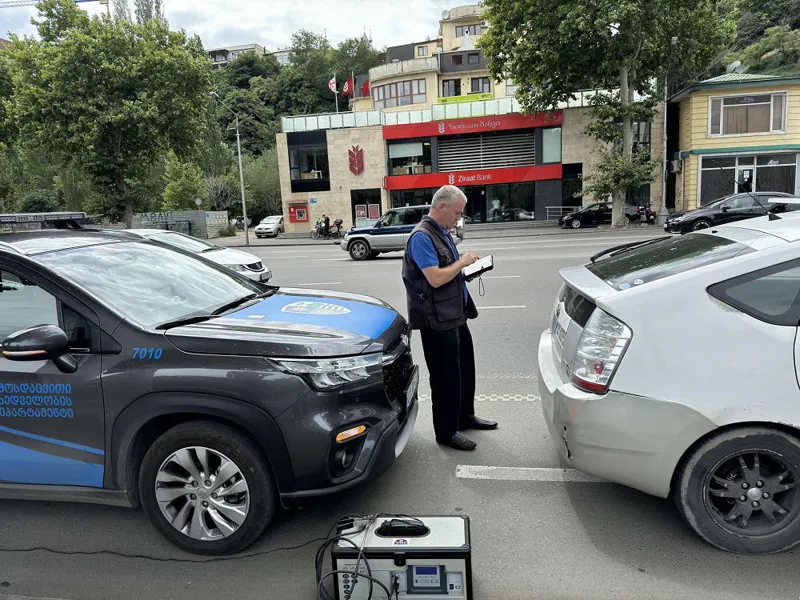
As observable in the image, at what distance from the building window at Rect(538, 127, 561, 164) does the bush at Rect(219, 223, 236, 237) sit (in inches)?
903

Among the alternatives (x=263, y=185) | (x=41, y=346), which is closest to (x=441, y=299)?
(x=41, y=346)

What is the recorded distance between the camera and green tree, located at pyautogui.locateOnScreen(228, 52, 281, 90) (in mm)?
88500

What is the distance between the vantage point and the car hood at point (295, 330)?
2787mm

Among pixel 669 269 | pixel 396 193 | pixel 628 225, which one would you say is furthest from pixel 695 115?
pixel 669 269

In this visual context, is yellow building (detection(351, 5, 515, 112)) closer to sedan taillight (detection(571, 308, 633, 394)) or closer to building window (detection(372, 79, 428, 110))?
building window (detection(372, 79, 428, 110))

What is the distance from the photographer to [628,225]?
30.3 m

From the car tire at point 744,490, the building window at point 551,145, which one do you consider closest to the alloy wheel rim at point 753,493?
the car tire at point 744,490

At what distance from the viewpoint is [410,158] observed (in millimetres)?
37344

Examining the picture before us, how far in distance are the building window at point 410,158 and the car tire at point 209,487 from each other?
3553 centimetres

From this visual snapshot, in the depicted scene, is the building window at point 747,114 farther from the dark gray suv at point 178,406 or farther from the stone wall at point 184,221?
the dark gray suv at point 178,406

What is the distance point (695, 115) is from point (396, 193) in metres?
17.7

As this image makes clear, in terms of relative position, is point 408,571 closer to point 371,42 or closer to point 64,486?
point 64,486

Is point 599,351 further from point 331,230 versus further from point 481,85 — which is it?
point 481,85

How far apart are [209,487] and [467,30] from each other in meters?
69.4
